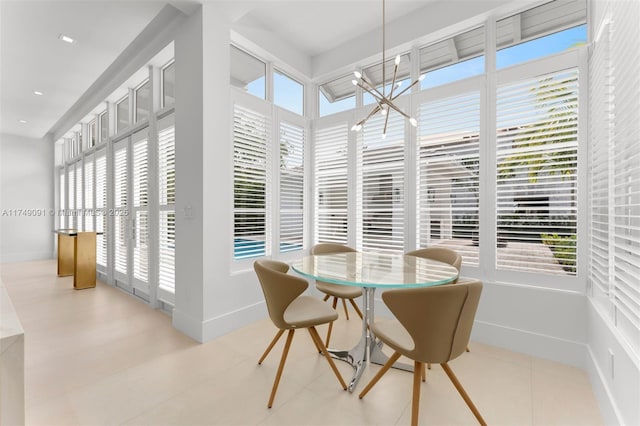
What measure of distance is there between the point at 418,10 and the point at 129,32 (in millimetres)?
3312

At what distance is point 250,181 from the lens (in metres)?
3.20

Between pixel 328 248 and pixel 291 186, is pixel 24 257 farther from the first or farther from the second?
pixel 328 248

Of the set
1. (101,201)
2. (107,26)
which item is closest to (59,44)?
(107,26)

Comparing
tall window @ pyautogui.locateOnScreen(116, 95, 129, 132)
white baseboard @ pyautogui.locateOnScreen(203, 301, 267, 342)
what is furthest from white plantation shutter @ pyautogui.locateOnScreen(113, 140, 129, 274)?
white baseboard @ pyautogui.locateOnScreen(203, 301, 267, 342)

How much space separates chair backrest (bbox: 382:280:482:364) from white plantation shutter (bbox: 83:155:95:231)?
6336 mm

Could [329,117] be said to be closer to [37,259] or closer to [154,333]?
[154,333]

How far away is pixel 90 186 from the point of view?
18.5 feet

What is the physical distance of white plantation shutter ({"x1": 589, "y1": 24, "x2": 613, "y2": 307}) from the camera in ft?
5.98

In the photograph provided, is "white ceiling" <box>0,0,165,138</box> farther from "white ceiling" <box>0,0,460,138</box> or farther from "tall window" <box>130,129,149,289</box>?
"tall window" <box>130,129,149,289</box>

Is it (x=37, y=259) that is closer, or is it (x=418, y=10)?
(x=418, y=10)

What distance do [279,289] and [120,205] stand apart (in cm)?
401

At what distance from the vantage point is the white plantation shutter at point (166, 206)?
3.34 metres

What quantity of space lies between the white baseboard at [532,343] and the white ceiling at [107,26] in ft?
11.0

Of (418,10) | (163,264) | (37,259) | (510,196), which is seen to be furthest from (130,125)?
(37,259)
